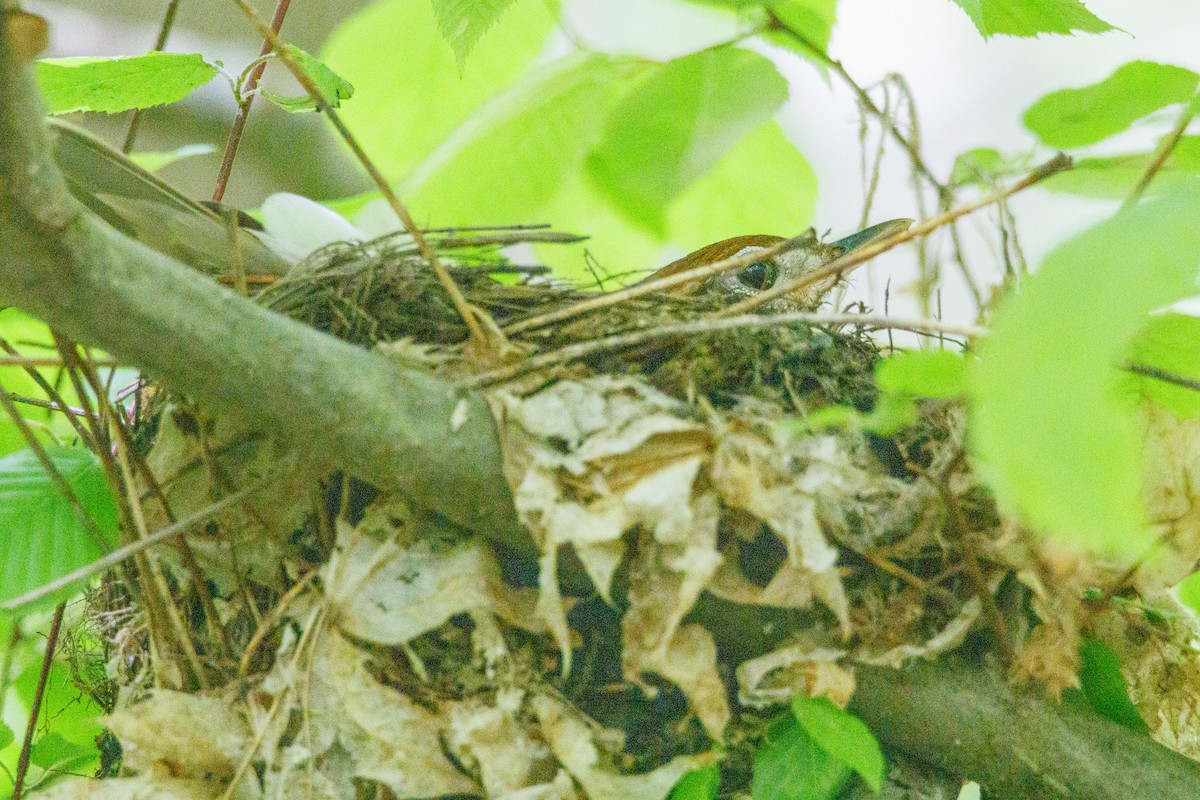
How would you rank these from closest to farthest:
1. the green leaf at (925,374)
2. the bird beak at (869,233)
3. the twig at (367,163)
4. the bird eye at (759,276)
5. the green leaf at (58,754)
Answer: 1. the green leaf at (925,374)
2. the twig at (367,163)
3. the green leaf at (58,754)
4. the bird beak at (869,233)
5. the bird eye at (759,276)

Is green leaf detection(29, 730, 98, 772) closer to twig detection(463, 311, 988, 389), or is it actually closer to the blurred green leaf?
twig detection(463, 311, 988, 389)

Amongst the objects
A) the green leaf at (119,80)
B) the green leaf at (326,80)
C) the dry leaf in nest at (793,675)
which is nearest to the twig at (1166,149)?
the dry leaf in nest at (793,675)

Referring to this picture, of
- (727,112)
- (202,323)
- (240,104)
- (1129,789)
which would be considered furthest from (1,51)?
(1129,789)

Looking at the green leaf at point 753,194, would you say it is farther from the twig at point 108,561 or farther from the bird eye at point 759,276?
the twig at point 108,561

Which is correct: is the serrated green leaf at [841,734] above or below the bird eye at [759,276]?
below

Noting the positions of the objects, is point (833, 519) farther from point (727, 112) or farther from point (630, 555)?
point (727, 112)

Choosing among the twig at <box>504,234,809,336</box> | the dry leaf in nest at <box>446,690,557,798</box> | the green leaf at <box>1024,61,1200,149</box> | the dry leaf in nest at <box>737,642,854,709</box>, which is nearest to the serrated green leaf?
the dry leaf in nest at <box>737,642,854,709</box>

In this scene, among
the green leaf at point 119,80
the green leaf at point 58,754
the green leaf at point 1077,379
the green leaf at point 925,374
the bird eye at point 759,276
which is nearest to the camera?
the green leaf at point 1077,379
